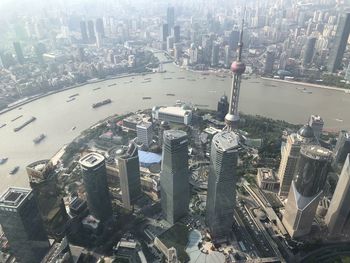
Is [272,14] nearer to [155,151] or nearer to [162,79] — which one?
→ [162,79]

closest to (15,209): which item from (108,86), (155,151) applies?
(155,151)

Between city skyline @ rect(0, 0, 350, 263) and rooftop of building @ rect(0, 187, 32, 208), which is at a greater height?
rooftop of building @ rect(0, 187, 32, 208)

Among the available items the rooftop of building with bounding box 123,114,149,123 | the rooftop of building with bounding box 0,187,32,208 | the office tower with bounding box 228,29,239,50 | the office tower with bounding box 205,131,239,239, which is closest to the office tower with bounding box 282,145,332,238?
the office tower with bounding box 205,131,239,239

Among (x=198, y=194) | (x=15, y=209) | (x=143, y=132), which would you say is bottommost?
(x=198, y=194)

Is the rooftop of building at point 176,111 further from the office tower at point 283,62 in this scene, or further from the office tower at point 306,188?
the office tower at point 283,62

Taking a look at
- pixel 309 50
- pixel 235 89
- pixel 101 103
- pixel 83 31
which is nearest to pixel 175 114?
pixel 235 89

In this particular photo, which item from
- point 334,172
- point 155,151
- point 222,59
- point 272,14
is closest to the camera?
point 334,172

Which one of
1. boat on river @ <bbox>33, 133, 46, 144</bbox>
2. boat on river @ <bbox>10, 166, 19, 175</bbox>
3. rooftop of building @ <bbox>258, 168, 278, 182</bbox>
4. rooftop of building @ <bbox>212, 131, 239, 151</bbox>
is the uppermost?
rooftop of building @ <bbox>212, 131, 239, 151</bbox>

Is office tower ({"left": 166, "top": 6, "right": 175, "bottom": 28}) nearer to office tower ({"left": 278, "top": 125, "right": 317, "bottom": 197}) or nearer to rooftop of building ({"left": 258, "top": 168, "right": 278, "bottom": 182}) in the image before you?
rooftop of building ({"left": 258, "top": 168, "right": 278, "bottom": 182})
